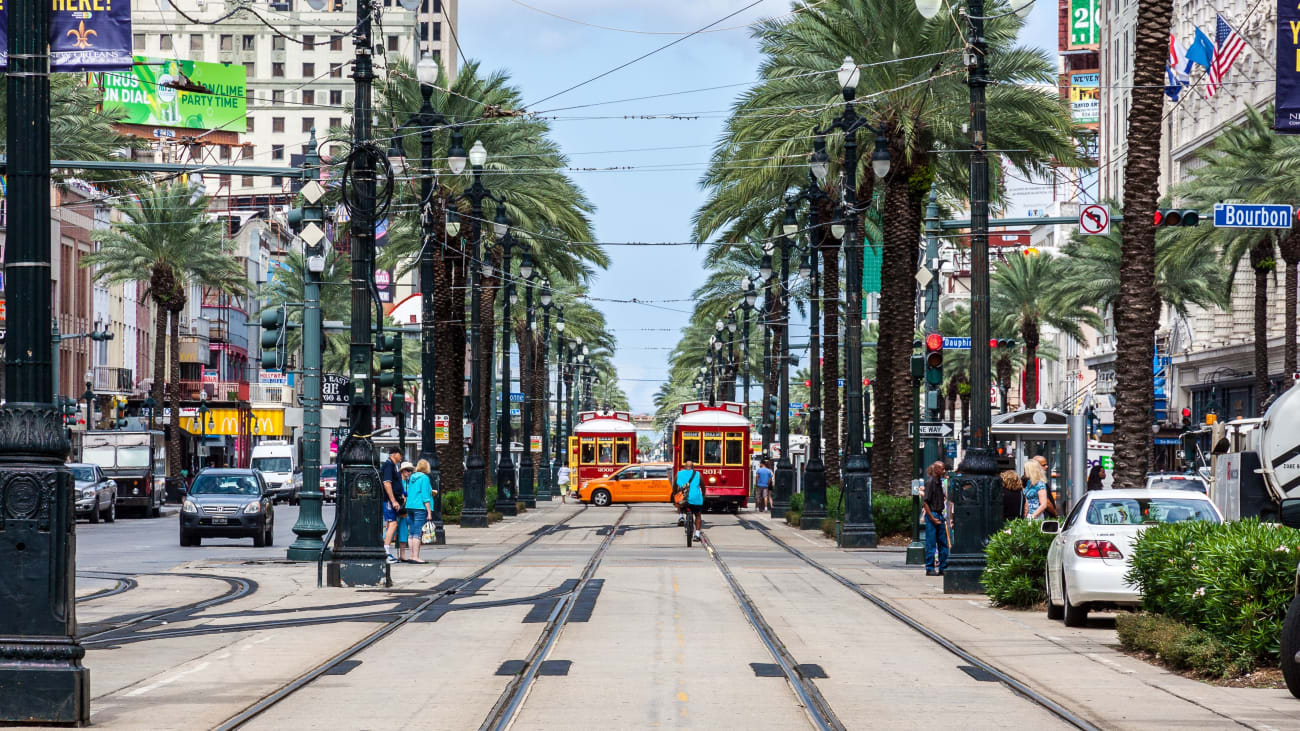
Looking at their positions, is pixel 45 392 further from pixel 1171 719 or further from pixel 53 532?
pixel 1171 719

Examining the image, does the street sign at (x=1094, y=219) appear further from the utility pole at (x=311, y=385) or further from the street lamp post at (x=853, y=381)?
the utility pole at (x=311, y=385)

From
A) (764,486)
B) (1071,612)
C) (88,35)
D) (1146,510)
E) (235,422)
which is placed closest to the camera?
(88,35)

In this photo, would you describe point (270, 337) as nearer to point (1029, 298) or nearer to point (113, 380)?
point (1029, 298)

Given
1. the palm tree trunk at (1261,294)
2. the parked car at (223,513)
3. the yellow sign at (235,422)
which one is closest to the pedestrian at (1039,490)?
the parked car at (223,513)

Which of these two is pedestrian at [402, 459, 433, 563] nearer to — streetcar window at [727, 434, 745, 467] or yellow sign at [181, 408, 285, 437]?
streetcar window at [727, 434, 745, 467]

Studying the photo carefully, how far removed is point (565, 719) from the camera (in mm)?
11578

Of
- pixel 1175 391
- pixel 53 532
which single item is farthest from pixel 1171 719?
pixel 1175 391

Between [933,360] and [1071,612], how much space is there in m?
13.6

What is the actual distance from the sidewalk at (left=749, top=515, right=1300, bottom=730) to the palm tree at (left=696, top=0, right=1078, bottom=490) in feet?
46.5

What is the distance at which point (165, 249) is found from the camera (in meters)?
72.0

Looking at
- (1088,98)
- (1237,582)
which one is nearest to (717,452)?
(1237,582)

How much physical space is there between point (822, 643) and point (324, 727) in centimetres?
702

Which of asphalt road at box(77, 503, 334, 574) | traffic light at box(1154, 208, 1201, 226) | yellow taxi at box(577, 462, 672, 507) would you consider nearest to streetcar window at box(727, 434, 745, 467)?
yellow taxi at box(577, 462, 672, 507)

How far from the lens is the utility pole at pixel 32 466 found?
10.6 meters
